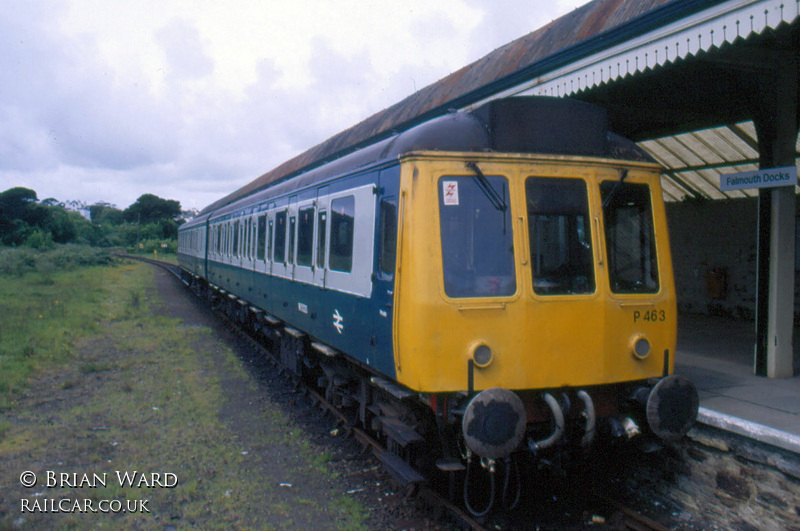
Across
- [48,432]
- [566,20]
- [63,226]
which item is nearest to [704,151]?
[566,20]

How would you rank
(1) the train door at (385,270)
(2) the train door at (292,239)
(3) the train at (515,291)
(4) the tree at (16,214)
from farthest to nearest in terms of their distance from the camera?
(4) the tree at (16,214) < (2) the train door at (292,239) < (1) the train door at (385,270) < (3) the train at (515,291)

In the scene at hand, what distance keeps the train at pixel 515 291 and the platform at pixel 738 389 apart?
61 cm

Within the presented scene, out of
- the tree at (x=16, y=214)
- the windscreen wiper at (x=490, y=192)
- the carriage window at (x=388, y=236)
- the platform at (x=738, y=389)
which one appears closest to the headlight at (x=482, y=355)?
the carriage window at (x=388, y=236)

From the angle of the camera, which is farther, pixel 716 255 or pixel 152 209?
pixel 152 209

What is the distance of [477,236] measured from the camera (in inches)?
171

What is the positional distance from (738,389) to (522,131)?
3.79 metres

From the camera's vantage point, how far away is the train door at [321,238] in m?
6.48

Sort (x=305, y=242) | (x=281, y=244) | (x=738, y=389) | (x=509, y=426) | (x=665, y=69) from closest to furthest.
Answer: (x=509, y=426) → (x=738, y=389) → (x=665, y=69) → (x=305, y=242) → (x=281, y=244)

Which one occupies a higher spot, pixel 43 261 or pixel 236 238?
pixel 236 238

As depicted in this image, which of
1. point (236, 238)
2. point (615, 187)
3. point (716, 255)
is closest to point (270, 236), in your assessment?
point (236, 238)

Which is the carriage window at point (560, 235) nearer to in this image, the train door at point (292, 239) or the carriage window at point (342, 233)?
the carriage window at point (342, 233)

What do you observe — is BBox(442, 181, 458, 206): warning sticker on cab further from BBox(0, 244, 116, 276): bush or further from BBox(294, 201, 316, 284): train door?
BBox(0, 244, 116, 276): bush

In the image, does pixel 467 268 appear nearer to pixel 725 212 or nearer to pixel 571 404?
pixel 571 404

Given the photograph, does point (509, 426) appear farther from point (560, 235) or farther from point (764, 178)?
point (764, 178)
